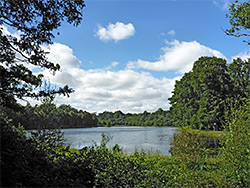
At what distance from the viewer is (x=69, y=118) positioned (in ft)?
215

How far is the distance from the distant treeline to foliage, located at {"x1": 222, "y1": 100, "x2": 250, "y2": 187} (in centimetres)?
472

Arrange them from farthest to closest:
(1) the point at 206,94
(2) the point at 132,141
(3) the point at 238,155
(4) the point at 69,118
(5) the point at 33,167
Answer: (4) the point at 69,118
(1) the point at 206,94
(2) the point at 132,141
(3) the point at 238,155
(5) the point at 33,167

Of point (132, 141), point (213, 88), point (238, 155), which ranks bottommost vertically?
point (132, 141)

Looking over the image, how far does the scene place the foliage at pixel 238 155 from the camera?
15.3ft

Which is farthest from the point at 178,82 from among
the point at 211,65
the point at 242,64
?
the point at 242,64

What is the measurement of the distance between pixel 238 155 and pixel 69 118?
64.5 m

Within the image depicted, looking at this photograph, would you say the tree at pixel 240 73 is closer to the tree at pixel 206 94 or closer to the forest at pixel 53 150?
the tree at pixel 206 94

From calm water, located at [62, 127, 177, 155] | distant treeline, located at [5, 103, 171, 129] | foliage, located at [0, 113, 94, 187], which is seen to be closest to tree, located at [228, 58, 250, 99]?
calm water, located at [62, 127, 177, 155]

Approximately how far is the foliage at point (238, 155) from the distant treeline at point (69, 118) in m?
→ 4.72

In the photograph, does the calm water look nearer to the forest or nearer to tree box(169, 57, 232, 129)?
the forest

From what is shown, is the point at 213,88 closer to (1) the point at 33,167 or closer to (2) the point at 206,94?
(2) the point at 206,94

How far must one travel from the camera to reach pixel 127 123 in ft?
335

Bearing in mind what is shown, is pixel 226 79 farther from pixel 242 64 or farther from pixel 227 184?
pixel 227 184

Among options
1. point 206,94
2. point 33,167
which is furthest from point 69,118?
point 33,167
